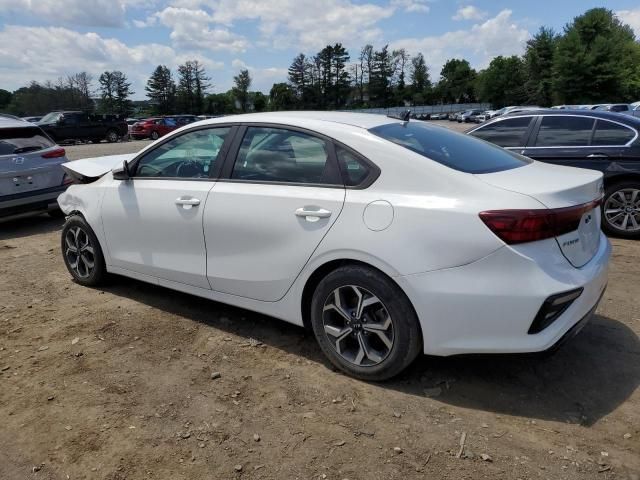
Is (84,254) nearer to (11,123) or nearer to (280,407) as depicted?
(280,407)

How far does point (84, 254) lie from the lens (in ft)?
15.9

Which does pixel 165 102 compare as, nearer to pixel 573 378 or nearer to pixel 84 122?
pixel 84 122

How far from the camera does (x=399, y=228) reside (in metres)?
2.86

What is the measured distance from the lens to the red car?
3120 cm

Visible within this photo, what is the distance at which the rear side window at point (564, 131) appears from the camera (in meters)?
6.70

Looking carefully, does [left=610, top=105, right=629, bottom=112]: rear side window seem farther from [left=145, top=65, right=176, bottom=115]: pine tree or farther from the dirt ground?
[left=145, top=65, right=176, bottom=115]: pine tree

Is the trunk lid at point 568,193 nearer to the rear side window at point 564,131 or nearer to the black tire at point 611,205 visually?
the black tire at point 611,205

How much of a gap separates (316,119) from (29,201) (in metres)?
5.66

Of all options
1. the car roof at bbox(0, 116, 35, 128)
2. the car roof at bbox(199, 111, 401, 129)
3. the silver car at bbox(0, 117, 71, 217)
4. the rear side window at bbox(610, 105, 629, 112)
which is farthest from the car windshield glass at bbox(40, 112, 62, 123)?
the rear side window at bbox(610, 105, 629, 112)

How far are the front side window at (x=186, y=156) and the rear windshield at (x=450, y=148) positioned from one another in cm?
122

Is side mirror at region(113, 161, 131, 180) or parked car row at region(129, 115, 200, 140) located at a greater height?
side mirror at region(113, 161, 131, 180)

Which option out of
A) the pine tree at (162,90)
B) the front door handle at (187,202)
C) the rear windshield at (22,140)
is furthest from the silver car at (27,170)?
the pine tree at (162,90)

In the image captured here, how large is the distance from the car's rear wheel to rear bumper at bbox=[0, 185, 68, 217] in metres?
24.6

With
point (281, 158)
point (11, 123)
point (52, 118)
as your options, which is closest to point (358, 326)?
point (281, 158)
